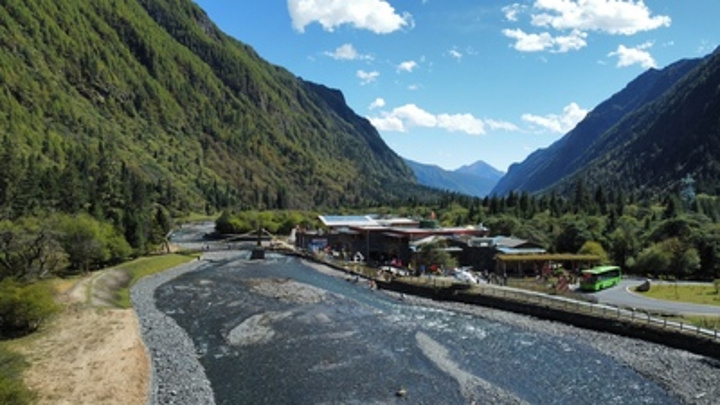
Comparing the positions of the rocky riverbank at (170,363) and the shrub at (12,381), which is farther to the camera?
the rocky riverbank at (170,363)

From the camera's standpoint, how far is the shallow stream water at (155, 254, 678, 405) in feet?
113

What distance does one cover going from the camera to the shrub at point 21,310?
41562 mm

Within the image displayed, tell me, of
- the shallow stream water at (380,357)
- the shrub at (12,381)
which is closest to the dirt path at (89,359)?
the shrub at (12,381)

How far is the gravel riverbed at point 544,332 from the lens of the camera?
33.8 metres

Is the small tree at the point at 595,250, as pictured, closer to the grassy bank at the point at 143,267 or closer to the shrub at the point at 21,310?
the grassy bank at the point at 143,267

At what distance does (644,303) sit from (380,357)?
2791 cm

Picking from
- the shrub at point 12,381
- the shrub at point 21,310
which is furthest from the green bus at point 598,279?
the shrub at point 12,381

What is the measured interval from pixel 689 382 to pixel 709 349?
21.0ft

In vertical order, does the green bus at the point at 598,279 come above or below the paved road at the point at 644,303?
above

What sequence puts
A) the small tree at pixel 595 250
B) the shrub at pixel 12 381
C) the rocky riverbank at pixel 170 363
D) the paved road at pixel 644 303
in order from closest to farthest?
the shrub at pixel 12 381 < the rocky riverbank at pixel 170 363 < the paved road at pixel 644 303 < the small tree at pixel 595 250

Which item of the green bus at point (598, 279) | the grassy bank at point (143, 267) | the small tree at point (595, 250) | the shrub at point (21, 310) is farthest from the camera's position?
the small tree at point (595, 250)

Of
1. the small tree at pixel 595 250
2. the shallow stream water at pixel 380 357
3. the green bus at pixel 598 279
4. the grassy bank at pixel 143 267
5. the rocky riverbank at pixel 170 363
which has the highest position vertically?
the small tree at pixel 595 250

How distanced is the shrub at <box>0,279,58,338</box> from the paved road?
165 feet

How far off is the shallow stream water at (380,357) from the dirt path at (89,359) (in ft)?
16.2
